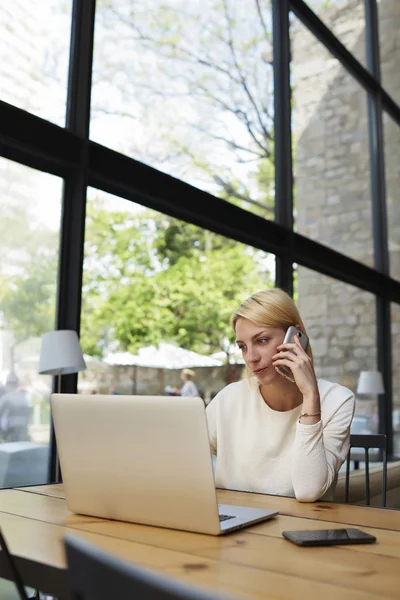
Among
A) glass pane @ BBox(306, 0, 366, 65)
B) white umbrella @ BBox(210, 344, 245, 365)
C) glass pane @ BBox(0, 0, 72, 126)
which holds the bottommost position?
white umbrella @ BBox(210, 344, 245, 365)

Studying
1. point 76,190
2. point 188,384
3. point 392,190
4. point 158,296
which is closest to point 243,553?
point 76,190

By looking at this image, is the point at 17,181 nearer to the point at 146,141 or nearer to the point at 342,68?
the point at 146,141

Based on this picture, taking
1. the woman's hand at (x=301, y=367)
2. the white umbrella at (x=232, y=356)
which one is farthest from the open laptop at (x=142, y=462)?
the white umbrella at (x=232, y=356)

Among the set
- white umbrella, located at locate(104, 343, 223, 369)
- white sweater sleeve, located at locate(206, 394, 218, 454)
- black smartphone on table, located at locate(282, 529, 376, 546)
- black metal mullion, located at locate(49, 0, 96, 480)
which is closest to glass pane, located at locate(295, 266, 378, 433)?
→ white umbrella, located at locate(104, 343, 223, 369)

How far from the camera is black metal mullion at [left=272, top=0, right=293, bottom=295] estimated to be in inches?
218

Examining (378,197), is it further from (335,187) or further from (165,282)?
(165,282)

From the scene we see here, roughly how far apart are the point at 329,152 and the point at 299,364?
5.64 meters

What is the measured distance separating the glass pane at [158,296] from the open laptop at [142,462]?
133 inches

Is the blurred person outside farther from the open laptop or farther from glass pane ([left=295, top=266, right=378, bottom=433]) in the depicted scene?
the open laptop

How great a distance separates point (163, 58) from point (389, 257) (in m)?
4.19

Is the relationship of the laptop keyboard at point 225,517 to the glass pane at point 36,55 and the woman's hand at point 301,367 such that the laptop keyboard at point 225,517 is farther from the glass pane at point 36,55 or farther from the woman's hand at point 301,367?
the glass pane at point 36,55

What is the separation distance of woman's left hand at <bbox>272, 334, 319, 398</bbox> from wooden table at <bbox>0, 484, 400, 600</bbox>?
1.16ft

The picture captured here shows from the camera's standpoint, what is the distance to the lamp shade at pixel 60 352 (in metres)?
3.05

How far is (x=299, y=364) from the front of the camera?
1839mm
